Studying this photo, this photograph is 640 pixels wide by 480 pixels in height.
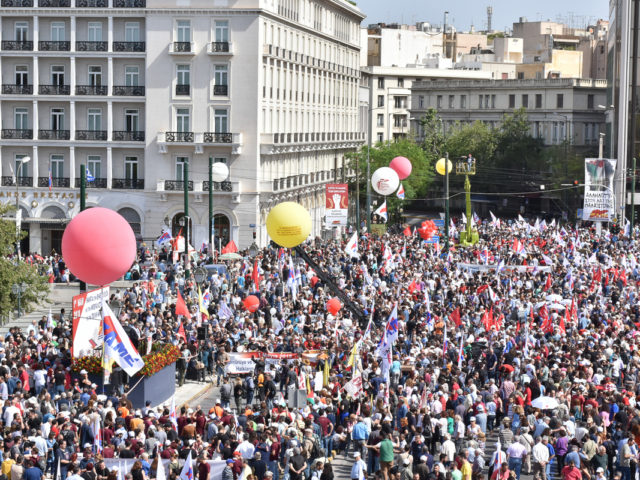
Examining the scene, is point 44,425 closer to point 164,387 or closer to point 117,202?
point 164,387

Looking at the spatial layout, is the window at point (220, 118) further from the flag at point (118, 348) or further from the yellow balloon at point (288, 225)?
the flag at point (118, 348)

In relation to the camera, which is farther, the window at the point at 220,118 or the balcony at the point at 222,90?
the window at the point at 220,118

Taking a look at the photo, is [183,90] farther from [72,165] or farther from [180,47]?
[72,165]

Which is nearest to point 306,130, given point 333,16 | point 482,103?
point 333,16

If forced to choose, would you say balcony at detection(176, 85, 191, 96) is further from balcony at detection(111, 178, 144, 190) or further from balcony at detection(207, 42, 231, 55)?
balcony at detection(111, 178, 144, 190)

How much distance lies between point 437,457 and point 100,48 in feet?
156

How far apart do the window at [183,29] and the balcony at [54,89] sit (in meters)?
6.50

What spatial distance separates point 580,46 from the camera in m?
124

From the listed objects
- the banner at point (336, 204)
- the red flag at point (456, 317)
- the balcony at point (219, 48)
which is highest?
the balcony at point (219, 48)

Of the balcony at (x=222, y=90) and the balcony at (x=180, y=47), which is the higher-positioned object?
the balcony at (x=180, y=47)

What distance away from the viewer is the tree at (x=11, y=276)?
40750 mm

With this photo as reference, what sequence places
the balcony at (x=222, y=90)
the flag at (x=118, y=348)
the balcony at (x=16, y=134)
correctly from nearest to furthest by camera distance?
the flag at (x=118, y=348)
the balcony at (x=222, y=90)
the balcony at (x=16, y=134)

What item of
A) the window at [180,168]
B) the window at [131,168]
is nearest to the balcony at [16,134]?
the window at [131,168]

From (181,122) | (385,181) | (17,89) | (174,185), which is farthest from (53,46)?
(385,181)
